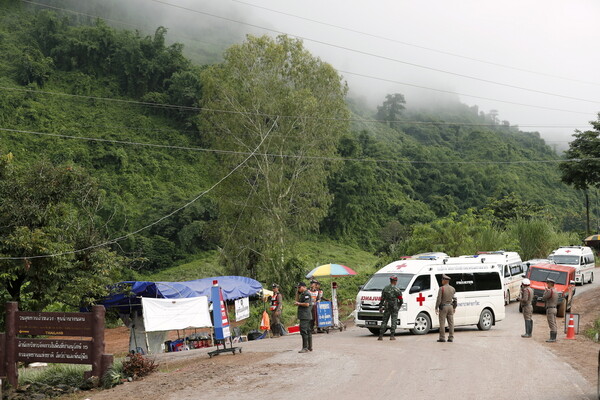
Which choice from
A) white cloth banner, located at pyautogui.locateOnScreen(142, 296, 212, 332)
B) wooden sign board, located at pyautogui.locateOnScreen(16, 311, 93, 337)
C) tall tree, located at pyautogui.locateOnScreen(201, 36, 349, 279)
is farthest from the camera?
tall tree, located at pyautogui.locateOnScreen(201, 36, 349, 279)

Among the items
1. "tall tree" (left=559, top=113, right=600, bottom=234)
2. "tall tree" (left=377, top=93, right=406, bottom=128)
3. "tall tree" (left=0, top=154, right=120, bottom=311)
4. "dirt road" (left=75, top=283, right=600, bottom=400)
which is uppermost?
"tall tree" (left=377, top=93, right=406, bottom=128)

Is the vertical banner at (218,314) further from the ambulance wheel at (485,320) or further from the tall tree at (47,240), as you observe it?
the ambulance wheel at (485,320)

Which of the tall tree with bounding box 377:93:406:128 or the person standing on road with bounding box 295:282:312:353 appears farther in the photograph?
the tall tree with bounding box 377:93:406:128

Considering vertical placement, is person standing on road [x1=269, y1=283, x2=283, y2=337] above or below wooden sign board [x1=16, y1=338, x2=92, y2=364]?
below

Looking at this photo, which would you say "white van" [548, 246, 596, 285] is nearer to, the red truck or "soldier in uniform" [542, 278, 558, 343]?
the red truck

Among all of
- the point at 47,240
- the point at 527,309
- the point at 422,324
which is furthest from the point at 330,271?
the point at 47,240

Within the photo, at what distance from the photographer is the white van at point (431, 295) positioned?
20.6 metres

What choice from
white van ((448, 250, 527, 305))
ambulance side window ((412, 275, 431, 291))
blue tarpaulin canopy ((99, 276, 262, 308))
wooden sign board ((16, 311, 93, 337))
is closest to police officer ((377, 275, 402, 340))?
ambulance side window ((412, 275, 431, 291))

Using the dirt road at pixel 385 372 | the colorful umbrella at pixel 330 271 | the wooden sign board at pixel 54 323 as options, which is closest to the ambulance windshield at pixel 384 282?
the dirt road at pixel 385 372

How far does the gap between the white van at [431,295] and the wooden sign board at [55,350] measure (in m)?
8.85

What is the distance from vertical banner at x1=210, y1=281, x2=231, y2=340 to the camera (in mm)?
17172

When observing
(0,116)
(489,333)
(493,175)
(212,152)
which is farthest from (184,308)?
(493,175)

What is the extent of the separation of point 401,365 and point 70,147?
68.9m

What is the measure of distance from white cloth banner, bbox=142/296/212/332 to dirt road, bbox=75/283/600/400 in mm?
2924
